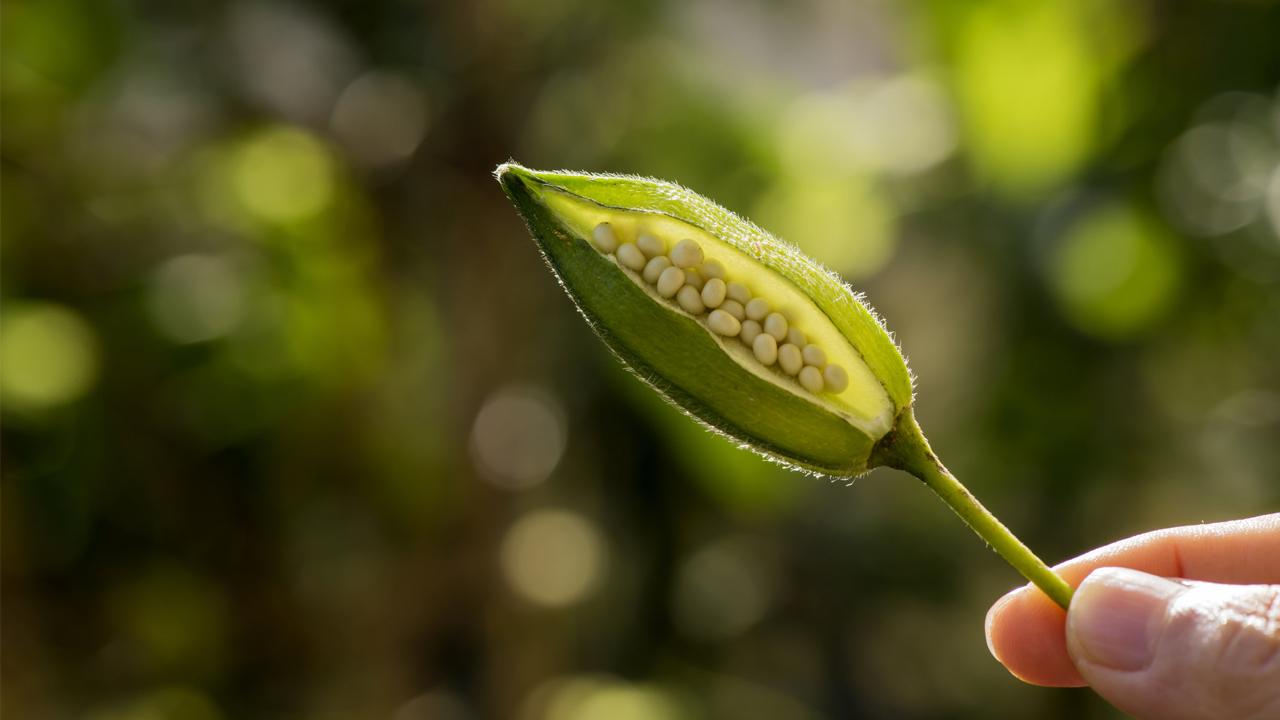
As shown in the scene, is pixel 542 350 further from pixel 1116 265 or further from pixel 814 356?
pixel 814 356

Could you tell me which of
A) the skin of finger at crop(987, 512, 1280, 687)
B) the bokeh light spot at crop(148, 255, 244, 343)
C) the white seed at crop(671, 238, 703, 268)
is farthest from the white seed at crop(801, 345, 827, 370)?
the bokeh light spot at crop(148, 255, 244, 343)

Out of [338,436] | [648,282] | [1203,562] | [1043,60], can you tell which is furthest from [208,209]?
[1203,562]

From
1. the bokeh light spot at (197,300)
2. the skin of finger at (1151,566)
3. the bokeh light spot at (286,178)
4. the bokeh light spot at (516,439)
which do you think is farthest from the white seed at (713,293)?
the bokeh light spot at (197,300)

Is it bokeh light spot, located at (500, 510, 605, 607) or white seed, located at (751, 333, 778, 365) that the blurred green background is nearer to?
bokeh light spot, located at (500, 510, 605, 607)

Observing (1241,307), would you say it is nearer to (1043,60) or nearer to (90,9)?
(1043,60)

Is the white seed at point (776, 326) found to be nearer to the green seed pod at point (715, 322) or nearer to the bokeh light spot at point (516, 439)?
the green seed pod at point (715, 322)
